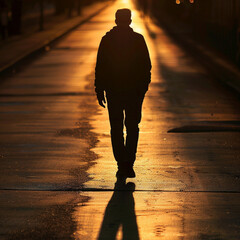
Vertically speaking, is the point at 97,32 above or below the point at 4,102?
below

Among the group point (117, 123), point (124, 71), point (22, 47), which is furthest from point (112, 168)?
point (22, 47)

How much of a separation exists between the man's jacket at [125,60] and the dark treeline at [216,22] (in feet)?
54.6

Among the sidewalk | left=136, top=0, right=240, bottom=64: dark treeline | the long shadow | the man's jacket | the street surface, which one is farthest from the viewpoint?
left=136, top=0, right=240, bottom=64: dark treeline

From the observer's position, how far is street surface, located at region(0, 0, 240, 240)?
6898 millimetres

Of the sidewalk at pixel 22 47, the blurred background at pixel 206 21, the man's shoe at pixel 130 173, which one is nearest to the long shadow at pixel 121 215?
the man's shoe at pixel 130 173

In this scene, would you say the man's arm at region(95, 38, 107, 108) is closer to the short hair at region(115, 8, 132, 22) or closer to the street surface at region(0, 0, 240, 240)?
the short hair at region(115, 8, 132, 22)

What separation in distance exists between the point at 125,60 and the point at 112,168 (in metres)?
1.35

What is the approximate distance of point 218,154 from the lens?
416 inches

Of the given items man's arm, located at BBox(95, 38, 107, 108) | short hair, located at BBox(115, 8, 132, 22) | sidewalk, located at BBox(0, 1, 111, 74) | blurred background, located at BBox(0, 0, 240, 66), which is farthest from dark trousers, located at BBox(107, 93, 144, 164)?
blurred background, located at BBox(0, 0, 240, 66)

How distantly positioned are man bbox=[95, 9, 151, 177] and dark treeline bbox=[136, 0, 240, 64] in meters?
16.6

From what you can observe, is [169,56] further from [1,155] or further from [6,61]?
[1,155]

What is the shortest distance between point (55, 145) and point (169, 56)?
18886 millimetres

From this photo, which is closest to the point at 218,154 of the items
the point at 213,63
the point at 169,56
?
the point at 213,63

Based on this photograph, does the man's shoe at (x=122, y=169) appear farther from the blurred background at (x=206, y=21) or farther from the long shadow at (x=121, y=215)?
the blurred background at (x=206, y=21)
